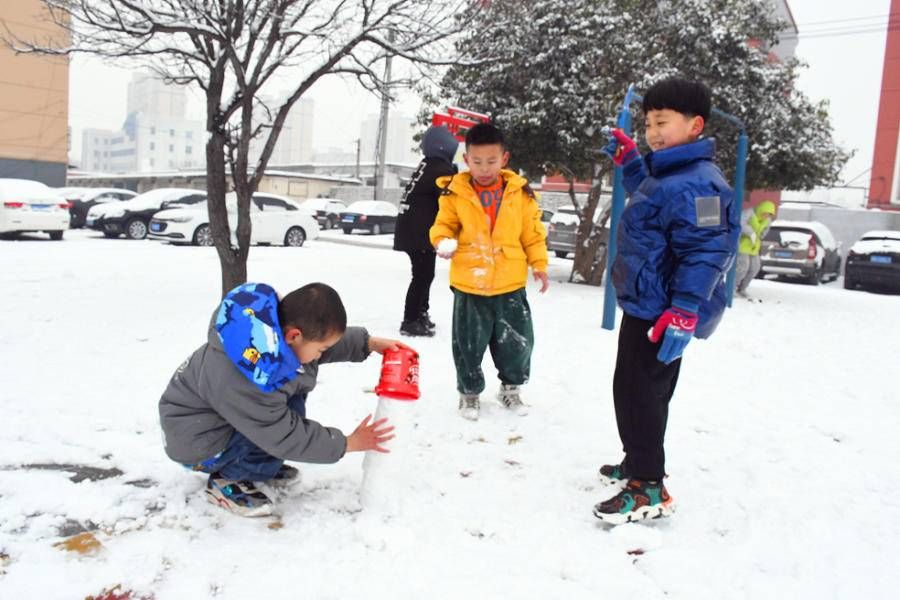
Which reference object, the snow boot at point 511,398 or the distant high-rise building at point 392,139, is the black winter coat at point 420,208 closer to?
the snow boot at point 511,398

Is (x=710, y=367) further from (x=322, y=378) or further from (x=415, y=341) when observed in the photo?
(x=322, y=378)

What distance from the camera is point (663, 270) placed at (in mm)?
2361

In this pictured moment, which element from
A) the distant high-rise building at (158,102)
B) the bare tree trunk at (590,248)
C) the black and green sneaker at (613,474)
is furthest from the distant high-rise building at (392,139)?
the black and green sneaker at (613,474)

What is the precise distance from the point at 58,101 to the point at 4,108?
204 centimetres

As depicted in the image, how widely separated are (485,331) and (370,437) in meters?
1.40

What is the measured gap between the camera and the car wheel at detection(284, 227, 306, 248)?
15.9 meters

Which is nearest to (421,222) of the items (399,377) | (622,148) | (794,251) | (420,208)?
(420,208)

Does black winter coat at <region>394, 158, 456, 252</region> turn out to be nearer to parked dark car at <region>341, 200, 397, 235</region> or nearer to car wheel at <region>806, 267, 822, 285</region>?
car wheel at <region>806, 267, 822, 285</region>

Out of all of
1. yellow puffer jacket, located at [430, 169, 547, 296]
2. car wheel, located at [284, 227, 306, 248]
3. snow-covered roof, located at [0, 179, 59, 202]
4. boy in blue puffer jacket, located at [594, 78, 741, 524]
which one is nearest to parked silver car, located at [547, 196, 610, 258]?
car wheel, located at [284, 227, 306, 248]

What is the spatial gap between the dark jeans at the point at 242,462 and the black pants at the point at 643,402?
124 cm

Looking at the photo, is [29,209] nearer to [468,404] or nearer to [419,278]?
[419,278]

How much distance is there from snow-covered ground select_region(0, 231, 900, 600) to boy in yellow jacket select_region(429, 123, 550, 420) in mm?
306

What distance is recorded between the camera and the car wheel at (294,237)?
15.9 metres

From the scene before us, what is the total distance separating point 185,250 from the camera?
499 inches
